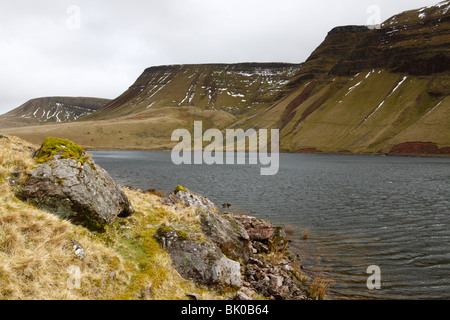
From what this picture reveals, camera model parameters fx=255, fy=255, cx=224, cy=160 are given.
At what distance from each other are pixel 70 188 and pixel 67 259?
10.6 ft

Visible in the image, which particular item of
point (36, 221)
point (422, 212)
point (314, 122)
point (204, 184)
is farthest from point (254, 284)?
point (314, 122)

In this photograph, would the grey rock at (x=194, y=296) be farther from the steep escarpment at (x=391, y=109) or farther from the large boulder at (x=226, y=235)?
the steep escarpment at (x=391, y=109)

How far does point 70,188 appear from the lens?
1031cm

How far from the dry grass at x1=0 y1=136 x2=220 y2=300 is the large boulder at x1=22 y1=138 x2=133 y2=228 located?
1.69 feet

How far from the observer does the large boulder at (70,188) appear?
1002 cm

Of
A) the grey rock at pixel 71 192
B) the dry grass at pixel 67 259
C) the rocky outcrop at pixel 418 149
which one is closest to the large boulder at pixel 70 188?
the grey rock at pixel 71 192

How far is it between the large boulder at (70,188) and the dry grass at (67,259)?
515mm

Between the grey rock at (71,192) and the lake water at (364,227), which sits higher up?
the grey rock at (71,192)

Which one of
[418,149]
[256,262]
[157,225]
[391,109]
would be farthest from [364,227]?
[391,109]

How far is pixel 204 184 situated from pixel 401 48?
729 feet

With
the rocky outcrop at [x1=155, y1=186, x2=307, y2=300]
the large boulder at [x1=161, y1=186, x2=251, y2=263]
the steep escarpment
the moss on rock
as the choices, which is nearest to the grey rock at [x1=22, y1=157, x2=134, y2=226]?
the moss on rock

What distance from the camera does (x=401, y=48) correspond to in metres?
197

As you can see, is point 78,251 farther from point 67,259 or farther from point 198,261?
point 198,261
